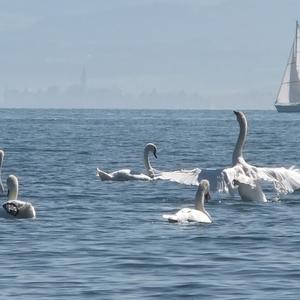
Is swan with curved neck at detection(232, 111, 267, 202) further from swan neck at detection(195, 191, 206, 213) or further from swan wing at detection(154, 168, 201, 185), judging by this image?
swan neck at detection(195, 191, 206, 213)

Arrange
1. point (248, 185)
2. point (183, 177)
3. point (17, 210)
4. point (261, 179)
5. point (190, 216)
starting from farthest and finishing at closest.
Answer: point (248, 185) → point (261, 179) → point (183, 177) → point (17, 210) → point (190, 216)

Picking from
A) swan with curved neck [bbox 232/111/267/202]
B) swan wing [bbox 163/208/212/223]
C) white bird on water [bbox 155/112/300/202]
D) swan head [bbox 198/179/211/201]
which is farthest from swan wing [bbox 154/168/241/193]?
swan wing [bbox 163/208/212/223]

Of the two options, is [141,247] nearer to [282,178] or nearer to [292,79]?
[282,178]

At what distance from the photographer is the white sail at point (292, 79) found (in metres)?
177

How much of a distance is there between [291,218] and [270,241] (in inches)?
171

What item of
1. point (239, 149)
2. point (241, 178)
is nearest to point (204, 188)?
point (241, 178)

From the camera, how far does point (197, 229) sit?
90.0 ft

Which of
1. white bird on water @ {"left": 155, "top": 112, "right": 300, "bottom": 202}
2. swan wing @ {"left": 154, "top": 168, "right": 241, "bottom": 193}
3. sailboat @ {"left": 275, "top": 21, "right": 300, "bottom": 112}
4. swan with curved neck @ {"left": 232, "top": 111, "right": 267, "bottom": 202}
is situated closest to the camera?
swan wing @ {"left": 154, "top": 168, "right": 241, "bottom": 193}

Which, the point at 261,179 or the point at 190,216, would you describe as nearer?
the point at 190,216

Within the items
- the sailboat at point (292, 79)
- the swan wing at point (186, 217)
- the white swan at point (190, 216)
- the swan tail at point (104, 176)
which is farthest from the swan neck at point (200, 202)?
the sailboat at point (292, 79)

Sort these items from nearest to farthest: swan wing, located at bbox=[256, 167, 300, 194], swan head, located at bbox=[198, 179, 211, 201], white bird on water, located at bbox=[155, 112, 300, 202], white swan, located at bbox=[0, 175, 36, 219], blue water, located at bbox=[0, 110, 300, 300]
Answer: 1. blue water, located at bbox=[0, 110, 300, 300]
2. white swan, located at bbox=[0, 175, 36, 219]
3. swan head, located at bbox=[198, 179, 211, 201]
4. white bird on water, located at bbox=[155, 112, 300, 202]
5. swan wing, located at bbox=[256, 167, 300, 194]

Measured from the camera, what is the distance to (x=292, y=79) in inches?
7037

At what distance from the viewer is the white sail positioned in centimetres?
17675

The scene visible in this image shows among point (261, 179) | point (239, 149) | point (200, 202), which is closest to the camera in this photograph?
point (200, 202)
